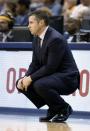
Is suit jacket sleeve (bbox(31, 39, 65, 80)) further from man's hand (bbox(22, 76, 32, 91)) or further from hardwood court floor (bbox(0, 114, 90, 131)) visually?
hardwood court floor (bbox(0, 114, 90, 131))

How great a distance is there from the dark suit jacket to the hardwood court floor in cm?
62

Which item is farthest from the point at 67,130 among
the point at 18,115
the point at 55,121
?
the point at 18,115

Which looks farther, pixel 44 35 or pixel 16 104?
pixel 16 104

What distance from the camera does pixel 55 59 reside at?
7.80 meters

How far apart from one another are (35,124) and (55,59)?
36.6 inches

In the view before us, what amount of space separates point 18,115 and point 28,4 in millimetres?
4736

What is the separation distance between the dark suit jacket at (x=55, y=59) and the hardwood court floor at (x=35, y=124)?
2.05 feet

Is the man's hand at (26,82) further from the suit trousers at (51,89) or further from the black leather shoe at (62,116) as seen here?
the black leather shoe at (62,116)

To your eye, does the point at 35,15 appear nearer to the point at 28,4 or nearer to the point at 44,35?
the point at 44,35

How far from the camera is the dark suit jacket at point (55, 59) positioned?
7812mm

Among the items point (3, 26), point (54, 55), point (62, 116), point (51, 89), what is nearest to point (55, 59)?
point (54, 55)

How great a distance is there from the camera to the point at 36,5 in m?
13.8

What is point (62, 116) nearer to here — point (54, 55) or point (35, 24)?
point (54, 55)

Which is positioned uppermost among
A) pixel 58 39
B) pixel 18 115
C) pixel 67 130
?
pixel 58 39
